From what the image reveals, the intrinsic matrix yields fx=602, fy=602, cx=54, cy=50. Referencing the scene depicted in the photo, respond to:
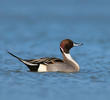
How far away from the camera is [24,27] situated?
23.3m

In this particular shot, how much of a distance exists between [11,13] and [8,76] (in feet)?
69.5

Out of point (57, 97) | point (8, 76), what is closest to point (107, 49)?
point (8, 76)

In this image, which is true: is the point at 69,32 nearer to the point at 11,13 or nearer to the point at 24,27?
the point at 24,27

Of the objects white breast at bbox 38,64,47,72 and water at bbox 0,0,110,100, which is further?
white breast at bbox 38,64,47,72

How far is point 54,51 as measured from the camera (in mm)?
15992

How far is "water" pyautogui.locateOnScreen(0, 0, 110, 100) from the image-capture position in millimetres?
9570

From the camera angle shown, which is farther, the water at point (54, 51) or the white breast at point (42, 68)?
the white breast at point (42, 68)

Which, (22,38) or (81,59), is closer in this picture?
(81,59)

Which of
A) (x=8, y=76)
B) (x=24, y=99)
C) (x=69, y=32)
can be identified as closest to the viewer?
(x=24, y=99)

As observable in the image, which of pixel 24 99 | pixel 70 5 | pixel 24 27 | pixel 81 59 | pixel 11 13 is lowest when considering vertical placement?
pixel 24 99

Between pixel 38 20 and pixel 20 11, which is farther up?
pixel 20 11

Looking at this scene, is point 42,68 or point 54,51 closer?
point 42,68

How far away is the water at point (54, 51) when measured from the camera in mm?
9570

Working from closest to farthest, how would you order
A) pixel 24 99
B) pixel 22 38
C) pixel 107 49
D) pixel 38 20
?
pixel 24 99 < pixel 107 49 < pixel 22 38 < pixel 38 20
